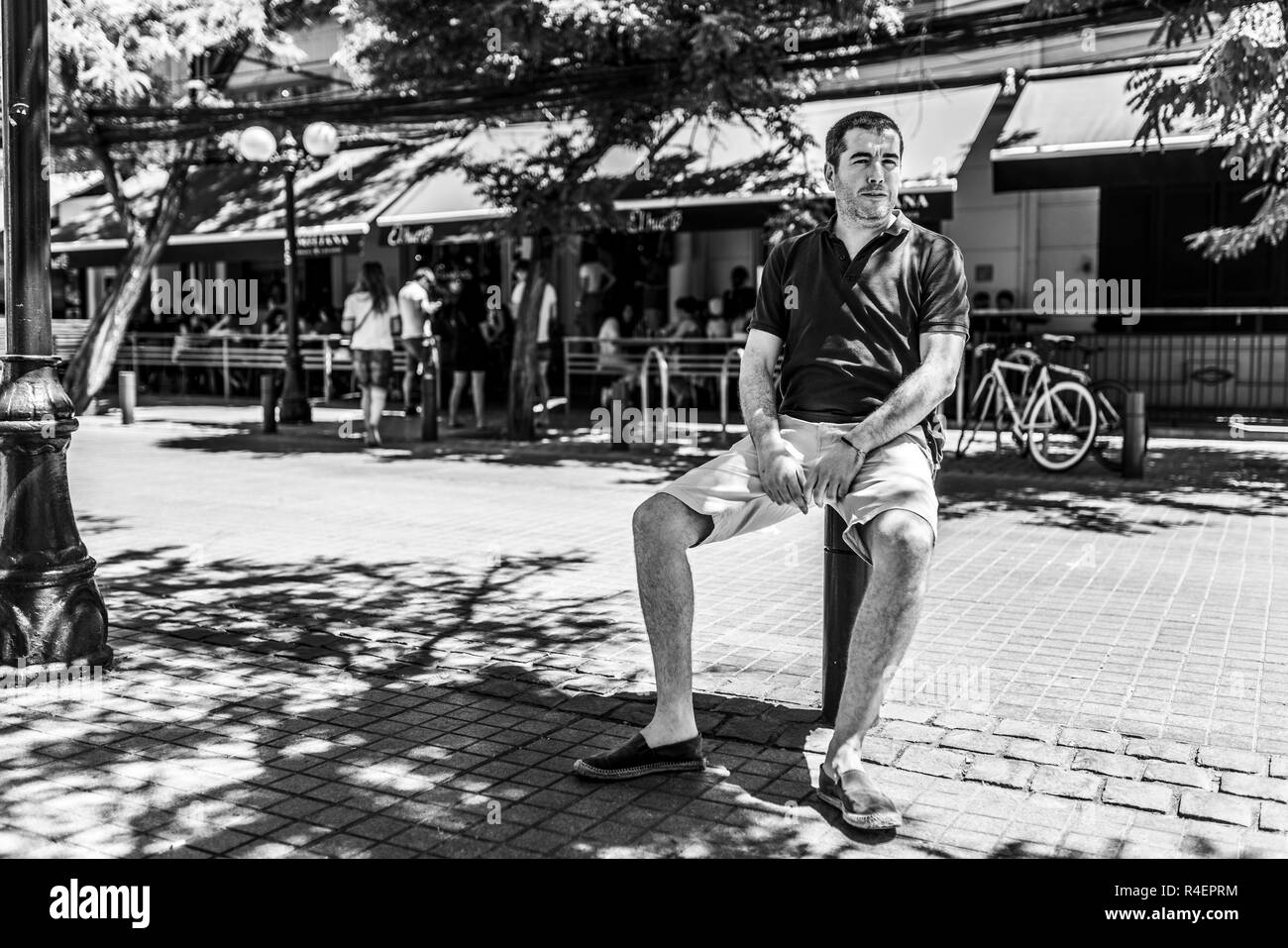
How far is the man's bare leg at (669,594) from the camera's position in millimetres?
4004

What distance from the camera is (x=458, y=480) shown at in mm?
11930

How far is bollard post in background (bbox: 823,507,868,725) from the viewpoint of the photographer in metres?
4.32

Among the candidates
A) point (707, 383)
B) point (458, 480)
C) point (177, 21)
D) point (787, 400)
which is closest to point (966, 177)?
point (707, 383)

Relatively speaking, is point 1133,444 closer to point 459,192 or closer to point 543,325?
point 543,325

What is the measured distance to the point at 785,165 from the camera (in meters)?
15.4

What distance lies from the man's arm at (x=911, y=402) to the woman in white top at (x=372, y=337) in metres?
11.1

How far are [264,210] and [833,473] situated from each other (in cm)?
1921

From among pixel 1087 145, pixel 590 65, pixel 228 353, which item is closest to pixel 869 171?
pixel 590 65

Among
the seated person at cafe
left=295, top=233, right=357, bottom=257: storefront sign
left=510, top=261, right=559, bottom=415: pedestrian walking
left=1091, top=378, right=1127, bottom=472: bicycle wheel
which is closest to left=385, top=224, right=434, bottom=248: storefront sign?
left=295, top=233, right=357, bottom=257: storefront sign

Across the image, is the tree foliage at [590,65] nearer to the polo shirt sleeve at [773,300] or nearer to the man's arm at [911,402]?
the polo shirt sleeve at [773,300]

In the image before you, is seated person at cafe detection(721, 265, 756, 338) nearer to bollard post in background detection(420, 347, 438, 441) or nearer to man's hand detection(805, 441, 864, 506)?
bollard post in background detection(420, 347, 438, 441)

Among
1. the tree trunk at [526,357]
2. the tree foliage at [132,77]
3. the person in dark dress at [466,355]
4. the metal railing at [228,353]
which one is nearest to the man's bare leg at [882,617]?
the tree trunk at [526,357]
